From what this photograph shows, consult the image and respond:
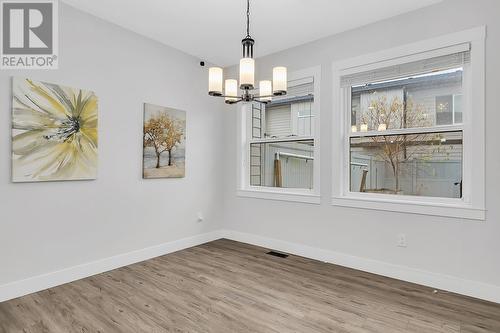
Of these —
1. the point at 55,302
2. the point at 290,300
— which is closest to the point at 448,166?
the point at 290,300

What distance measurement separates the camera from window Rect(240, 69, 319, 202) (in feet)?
12.9

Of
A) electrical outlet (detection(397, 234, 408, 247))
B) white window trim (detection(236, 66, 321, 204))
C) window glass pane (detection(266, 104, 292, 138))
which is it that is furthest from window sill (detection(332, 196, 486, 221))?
window glass pane (detection(266, 104, 292, 138))

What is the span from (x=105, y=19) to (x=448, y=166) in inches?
160

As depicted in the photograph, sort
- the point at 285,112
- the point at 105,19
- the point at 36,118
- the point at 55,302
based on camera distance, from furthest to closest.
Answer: the point at 285,112
the point at 105,19
the point at 36,118
the point at 55,302

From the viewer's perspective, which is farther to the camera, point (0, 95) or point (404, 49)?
point (404, 49)

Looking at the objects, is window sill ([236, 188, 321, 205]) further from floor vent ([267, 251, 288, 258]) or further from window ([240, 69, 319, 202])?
floor vent ([267, 251, 288, 258])

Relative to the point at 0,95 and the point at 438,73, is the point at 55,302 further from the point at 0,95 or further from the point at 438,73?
the point at 438,73

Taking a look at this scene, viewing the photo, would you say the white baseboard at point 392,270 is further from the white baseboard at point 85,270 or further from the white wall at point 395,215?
the white baseboard at point 85,270

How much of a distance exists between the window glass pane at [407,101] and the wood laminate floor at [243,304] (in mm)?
1749

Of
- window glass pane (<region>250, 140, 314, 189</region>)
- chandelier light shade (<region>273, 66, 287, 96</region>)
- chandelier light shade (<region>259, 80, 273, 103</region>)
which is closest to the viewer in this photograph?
chandelier light shade (<region>273, 66, 287, 96</region>)

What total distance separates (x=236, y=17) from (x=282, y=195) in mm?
2339

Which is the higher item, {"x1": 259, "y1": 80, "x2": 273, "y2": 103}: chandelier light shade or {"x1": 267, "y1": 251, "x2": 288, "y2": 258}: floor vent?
{"x1": 259, "y1": 80, "x2": 273, "y2": 103}: chandelier light shade

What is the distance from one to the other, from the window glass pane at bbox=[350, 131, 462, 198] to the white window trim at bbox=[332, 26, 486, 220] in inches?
3.7

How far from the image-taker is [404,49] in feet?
10.3
